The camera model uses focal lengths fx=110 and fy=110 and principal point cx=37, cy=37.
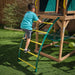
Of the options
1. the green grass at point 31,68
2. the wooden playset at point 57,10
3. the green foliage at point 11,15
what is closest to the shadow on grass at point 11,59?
the green grass at point 31,68

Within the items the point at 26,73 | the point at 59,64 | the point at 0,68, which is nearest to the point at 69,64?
the point at 59,64

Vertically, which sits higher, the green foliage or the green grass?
the green foliage

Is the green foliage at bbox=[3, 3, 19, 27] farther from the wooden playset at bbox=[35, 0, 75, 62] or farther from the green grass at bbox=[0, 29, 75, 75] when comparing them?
the wooden playset at bbox=[35, 0, 75, 62]

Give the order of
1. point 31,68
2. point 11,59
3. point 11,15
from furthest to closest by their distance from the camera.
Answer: point 11,15, point 11,59, point 31,68

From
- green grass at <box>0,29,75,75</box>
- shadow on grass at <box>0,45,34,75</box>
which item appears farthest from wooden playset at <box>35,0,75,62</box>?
shadow on grass at <box>0,45,34,75</box>

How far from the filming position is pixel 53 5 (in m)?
3.39

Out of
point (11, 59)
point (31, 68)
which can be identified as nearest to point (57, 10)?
point (31, 68)

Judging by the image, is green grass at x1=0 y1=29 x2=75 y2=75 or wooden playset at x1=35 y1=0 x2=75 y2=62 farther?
wooden playset at x1=35 y1=0 x2=75 y2=62

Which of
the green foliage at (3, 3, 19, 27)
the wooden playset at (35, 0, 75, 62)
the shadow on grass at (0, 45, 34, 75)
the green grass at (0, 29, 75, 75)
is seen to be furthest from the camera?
the green foliage at (3, 3, 19, 27)

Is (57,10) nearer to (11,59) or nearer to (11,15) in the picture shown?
(11,59)

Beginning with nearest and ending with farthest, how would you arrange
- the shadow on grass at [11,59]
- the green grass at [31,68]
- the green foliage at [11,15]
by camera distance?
the green grass at [31,68], the shadow on grass at [11,59], the green foliage at [11,15]

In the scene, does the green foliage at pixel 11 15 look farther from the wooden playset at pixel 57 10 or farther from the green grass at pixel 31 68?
the wooden playset at pixel 57 10

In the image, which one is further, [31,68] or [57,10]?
[57,10]

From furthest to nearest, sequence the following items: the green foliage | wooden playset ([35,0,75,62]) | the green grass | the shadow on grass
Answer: the green foliage → wooden playset ([35,0,75,62]) → the shadow on grass → the green grass
